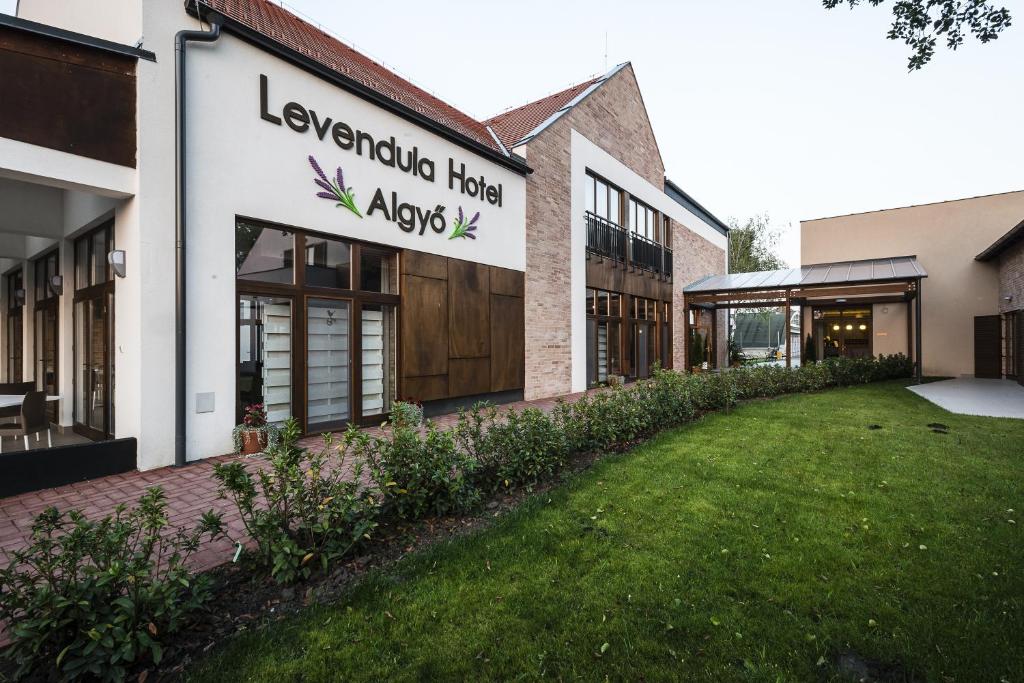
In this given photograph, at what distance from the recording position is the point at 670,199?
17.5 metres

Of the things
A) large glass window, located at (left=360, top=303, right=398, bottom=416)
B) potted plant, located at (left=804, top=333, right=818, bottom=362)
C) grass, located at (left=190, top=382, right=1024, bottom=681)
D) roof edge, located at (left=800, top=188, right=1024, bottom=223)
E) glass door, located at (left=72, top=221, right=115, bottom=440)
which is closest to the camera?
grass, located at (left=190, top=382, right=1024, bottom=681)

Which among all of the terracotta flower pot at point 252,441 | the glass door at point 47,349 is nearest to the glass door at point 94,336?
the glass door at point 47,349

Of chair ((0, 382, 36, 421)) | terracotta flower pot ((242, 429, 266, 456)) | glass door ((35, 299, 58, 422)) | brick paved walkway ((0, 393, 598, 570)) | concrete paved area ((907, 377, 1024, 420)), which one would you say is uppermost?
glass door ((35, 299, 58, 422))

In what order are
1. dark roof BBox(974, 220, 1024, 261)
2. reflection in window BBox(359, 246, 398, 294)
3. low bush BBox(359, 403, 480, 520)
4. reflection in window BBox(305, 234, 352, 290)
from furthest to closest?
dark roof BBox(974, 220, 1024, 261)
reflection in window BBox(359, 246, 398, 294)
reflection in window BBox(305, 234, 352, 290)
low bush BBox(359, 403, 480, 520)

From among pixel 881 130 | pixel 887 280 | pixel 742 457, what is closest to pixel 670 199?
pixel 887 280

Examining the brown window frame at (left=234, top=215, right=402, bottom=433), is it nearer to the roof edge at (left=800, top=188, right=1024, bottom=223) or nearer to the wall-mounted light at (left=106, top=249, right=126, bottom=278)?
the wall-mounted light at (left=106, top=249, right=126, bottom=278)

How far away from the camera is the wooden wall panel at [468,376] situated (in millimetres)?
8672

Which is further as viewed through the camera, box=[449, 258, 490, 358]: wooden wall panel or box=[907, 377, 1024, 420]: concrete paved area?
box=[907, 377, 1024, 420]: concrete paved area

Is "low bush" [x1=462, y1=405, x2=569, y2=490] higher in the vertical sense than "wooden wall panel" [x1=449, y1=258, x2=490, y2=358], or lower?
lower

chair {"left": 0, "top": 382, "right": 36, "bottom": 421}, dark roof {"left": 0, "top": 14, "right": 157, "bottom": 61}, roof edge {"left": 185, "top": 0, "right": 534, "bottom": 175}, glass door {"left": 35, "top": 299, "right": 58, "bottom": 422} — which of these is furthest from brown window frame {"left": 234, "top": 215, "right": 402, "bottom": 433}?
glass door {"left": 35, "top": 299, "right": 58, "bottom": 422}

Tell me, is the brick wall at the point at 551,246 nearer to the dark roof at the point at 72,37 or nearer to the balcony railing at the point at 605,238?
the balcony railing at the point at 605,238

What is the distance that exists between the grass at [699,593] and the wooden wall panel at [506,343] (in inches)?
199

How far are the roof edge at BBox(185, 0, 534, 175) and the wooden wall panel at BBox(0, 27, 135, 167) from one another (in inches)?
46.4

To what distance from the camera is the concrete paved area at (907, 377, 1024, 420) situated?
8.81 meters
